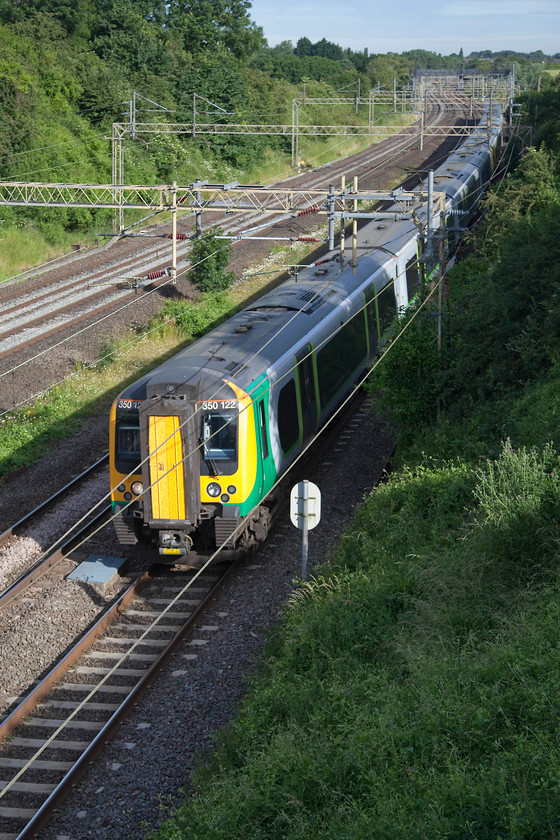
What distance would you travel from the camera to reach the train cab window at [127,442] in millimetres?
12626

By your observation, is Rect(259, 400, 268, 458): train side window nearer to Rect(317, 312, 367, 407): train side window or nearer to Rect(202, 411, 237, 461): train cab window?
Rect(202, 411, 237, 461): train cab window

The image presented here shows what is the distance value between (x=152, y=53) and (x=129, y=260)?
3050 centimetres

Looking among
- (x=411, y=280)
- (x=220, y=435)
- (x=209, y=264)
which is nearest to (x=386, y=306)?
(x=411, y=280)

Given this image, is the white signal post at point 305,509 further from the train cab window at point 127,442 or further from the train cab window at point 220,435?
the train cab window at point 127,442

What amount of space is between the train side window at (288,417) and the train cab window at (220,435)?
160cm

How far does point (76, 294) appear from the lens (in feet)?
99.6

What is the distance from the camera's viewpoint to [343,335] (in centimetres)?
1741

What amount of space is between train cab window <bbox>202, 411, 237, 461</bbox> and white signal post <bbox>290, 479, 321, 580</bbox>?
1229 mm

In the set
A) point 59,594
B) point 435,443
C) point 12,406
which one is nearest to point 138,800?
point 59,594

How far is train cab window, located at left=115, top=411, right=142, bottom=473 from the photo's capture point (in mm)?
12626

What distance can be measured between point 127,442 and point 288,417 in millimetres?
2841

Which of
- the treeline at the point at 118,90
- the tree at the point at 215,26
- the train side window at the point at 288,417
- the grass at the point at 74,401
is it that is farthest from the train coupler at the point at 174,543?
the tree at the point at 215,26

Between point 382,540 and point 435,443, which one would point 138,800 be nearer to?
point 382,540

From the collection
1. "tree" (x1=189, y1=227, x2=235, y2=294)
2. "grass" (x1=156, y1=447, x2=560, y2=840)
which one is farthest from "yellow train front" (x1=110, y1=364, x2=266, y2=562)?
"tree" (x1=189, y1=227, x2=235, y2=294)
